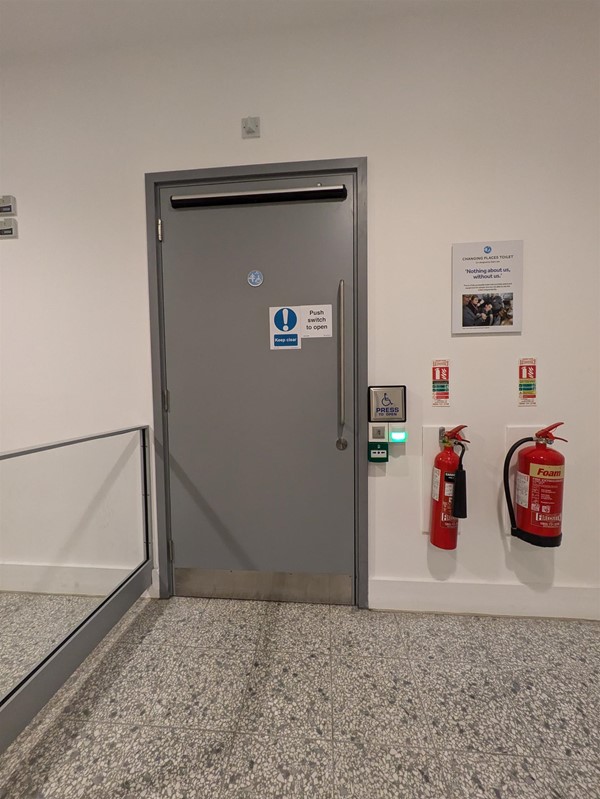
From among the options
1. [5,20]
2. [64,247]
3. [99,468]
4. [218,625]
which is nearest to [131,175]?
[64,247]

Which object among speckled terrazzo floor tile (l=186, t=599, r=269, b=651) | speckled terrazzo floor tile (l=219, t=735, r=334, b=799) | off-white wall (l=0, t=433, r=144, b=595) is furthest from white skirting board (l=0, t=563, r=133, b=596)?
speckled terrazzo floor tile (l=219, t=735, r=334, b=799)

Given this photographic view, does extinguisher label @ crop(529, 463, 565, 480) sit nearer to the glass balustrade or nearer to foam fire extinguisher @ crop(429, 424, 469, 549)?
foam fire extinguisher @ crop(429, 424, 469, 549)

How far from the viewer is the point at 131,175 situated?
1931 millimetres

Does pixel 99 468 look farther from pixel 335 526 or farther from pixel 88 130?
pixel 88 130

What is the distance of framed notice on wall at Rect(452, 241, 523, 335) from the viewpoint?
1776 mm

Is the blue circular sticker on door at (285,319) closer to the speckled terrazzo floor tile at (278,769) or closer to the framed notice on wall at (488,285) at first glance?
the framed notice on wall at (488,285)

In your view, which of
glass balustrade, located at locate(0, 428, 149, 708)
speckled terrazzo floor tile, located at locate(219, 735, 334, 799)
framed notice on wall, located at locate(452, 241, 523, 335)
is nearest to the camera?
speckled terrazzo floor tile, located at locate(219, 735, 334, 799)

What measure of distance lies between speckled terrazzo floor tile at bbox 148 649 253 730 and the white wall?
866 mm

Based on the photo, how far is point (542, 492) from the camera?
167 cm

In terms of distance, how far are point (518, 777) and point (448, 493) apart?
995 millimetres

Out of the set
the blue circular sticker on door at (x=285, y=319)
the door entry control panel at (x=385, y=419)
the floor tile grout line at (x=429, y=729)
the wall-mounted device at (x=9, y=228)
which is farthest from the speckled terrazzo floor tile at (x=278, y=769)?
the wall-mounted device at (x=9, y=228)

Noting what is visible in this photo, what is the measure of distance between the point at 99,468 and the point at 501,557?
2.31 meters

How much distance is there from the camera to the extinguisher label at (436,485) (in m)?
1.78

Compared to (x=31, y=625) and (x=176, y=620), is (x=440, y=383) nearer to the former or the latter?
(x=176, y=620)
